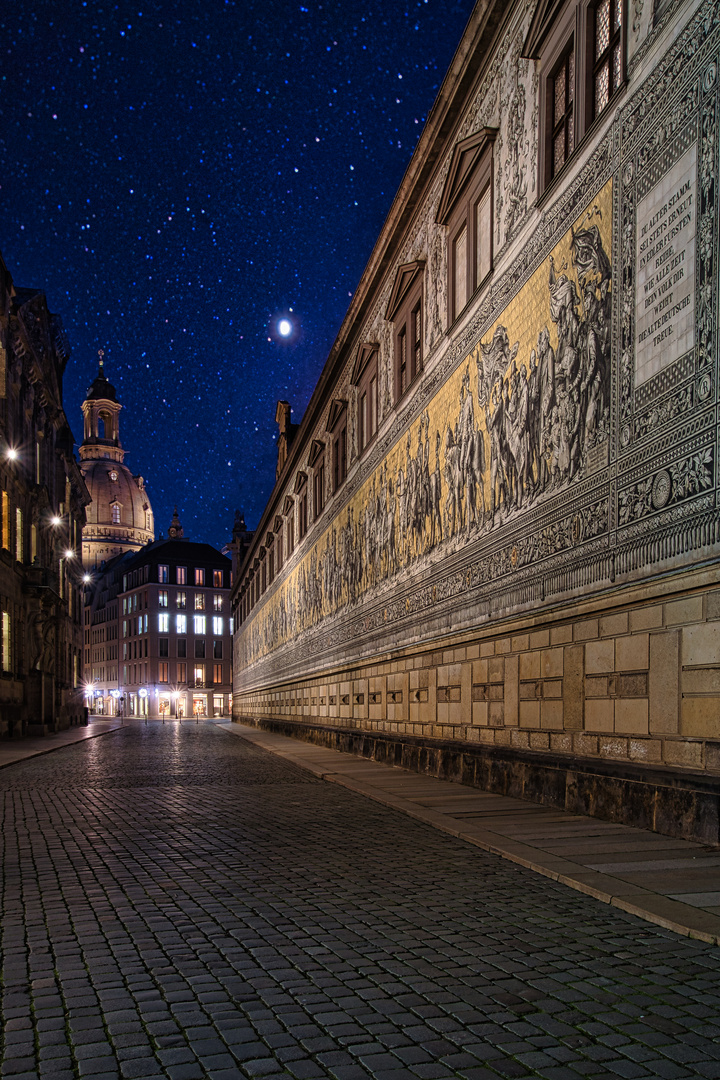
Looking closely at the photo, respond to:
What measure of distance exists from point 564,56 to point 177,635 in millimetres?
94602

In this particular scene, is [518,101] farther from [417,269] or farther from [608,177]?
[417,269]

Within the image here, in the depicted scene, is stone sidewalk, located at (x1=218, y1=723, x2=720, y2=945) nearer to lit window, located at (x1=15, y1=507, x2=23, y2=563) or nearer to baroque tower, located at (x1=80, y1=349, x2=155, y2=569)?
lit window, located at (x1=15, y1=507, x2=23, y2=563)

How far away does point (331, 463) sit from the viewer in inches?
1177

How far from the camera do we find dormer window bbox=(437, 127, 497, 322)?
14633 millimetres

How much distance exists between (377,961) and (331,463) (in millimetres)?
25579

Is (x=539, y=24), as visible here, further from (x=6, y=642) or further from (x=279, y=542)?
(x=279, y=542)

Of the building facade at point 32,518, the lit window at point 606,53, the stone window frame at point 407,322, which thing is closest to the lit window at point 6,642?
the building facade at point 32,518

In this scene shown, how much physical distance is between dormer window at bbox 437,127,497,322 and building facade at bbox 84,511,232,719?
3468 inches

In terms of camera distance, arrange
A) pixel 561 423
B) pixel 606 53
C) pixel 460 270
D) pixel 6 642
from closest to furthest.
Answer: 1. pixel 606 53
2. pixel 561 423
3. pixel 460 270
4. pixel 6 642

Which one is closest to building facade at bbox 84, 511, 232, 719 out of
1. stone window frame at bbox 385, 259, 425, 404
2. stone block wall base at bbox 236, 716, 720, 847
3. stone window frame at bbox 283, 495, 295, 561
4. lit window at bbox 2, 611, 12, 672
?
stone window frame at bbox 283, 495, 295, 561

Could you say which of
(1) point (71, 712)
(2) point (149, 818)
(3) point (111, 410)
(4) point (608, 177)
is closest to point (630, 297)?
(4) point (608, 177)

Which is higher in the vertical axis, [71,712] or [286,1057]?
[286,1057]

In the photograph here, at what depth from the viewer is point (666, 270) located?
29.3ft

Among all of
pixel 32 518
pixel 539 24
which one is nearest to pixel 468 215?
pixel 539 24
